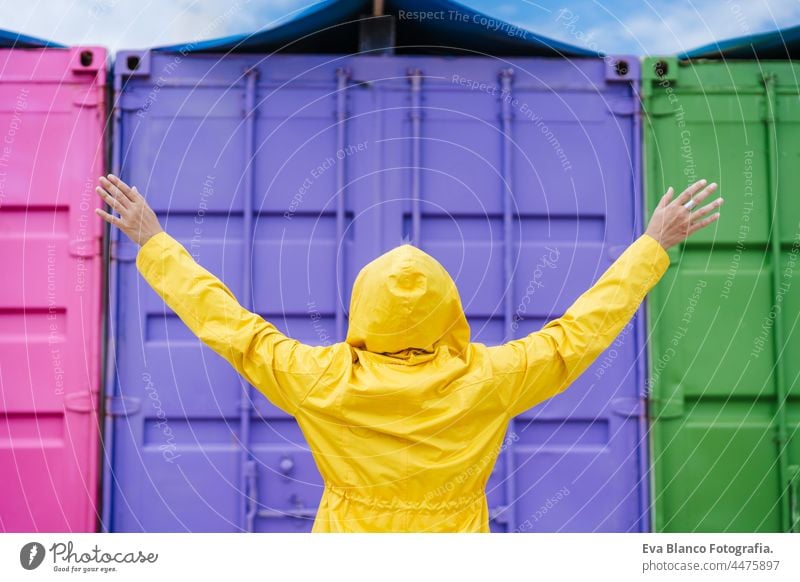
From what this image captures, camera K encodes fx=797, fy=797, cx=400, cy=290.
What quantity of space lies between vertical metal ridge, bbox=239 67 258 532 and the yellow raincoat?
1.20 metres

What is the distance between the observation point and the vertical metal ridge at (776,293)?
353 cm

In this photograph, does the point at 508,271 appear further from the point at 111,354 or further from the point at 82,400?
the point at 82,400

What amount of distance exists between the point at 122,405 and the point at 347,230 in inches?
49.5

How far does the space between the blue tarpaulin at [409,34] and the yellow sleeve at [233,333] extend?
5.15ft

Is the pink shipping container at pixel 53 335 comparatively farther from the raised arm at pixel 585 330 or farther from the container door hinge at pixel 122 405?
the raised arm at pixel 585 330

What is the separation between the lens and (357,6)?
3.51m

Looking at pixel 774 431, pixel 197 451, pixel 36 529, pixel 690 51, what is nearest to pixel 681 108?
pixel 690 51

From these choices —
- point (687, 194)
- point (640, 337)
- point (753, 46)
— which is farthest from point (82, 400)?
point (753, 46)

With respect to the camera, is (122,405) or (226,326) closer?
(226,326)

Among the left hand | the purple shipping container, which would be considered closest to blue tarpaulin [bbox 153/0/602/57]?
the purple shipping container

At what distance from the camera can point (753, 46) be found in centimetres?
363

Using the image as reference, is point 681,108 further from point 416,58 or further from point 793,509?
point 793,509

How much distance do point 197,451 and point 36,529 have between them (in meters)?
0.79

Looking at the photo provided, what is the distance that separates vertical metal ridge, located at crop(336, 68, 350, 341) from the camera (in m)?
3.48
